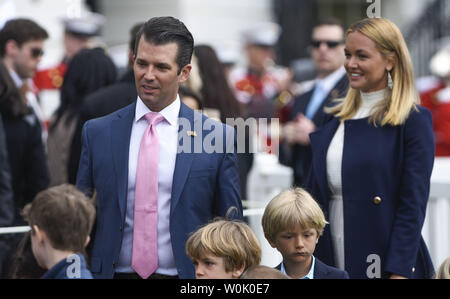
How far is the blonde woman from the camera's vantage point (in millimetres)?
3955

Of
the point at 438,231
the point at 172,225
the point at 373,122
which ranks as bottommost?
the point at 438,231

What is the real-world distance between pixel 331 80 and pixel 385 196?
7.69 ft

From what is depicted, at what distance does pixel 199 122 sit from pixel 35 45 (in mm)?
2718

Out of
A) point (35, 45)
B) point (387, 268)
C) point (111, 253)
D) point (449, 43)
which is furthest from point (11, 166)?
point (449, 43)

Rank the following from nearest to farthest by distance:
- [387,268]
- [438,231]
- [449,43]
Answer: [387,268] → [438,231] → [449,43]

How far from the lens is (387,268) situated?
12.8ft

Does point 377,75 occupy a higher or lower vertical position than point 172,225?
higher

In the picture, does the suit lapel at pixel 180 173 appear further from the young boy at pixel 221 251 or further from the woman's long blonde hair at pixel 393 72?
the woman's long blonde hair at pixel 393 72

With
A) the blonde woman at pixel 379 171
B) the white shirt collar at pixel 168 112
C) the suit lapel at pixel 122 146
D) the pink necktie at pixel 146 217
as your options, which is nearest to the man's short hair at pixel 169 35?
the white shirt collar at pixel 168 112

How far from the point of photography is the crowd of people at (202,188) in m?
3.39

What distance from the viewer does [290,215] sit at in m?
3.59

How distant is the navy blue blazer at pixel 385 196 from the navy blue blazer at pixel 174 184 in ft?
2.36

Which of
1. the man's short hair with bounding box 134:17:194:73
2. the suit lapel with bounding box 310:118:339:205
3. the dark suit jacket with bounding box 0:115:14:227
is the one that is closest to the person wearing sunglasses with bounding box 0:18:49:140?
the dark suit jacket with bounding box 0:115:14:227

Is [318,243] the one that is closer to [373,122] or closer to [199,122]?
[373,122]
